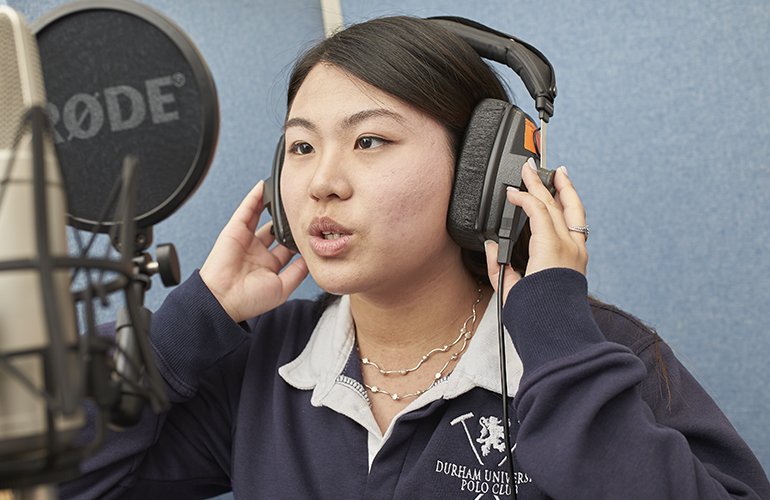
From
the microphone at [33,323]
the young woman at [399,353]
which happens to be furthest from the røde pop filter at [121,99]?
the young woman at [399,353]

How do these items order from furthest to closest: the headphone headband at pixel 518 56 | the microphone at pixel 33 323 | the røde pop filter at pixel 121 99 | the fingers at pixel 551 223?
the headphone headband at pixel 518 56
the fingers at pixel 551 223
the røde pop filter at pixel 121 99
the microphone at pixel 33 323

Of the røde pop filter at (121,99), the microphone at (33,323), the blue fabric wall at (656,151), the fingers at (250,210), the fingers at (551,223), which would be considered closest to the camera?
the microphone at (33,323)

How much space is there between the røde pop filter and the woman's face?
332mm

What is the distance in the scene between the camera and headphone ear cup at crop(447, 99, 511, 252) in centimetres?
84

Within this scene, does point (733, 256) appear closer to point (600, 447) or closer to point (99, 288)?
point (600, 447)

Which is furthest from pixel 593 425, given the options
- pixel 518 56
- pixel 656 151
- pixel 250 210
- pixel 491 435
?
pixel 656 151

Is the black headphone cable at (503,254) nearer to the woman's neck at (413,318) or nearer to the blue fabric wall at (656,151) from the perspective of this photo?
the woman's neck at (413,318)

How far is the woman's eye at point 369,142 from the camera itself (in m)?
0.85

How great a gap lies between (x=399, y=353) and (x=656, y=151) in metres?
0.79

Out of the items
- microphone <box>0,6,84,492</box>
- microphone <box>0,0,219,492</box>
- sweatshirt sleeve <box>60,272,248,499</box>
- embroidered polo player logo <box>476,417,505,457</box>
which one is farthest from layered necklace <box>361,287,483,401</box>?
microphone <box>0,6,84,492</box>

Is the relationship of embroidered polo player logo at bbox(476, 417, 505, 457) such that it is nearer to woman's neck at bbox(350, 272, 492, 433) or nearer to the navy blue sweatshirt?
the navy blue sweatshirt

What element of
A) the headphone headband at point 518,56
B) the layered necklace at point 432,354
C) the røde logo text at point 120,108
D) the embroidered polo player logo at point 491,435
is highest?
the headphone headband at point 518,56

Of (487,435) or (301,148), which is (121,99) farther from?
(487,435)

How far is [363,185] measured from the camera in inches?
31.9
